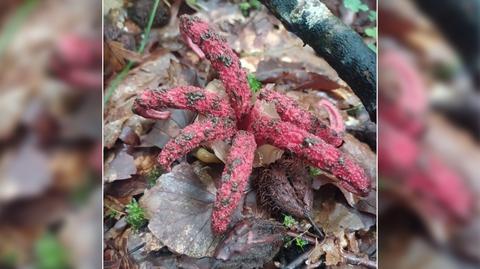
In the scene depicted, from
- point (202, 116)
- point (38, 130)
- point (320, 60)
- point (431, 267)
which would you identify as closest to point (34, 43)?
point (38, 130)

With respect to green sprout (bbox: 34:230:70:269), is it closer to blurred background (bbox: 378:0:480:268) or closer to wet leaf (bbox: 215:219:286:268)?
wet leaf (bbox: 215:219:286:268)

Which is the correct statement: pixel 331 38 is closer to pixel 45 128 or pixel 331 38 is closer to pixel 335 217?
pixel 335 217

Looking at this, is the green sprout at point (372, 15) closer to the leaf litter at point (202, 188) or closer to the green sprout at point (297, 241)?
the leaf litter at point (202, 188)

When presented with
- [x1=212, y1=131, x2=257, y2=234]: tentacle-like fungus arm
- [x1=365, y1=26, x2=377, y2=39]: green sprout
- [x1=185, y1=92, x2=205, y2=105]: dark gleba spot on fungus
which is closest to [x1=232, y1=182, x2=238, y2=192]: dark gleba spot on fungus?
[x1=212, y1=131, x2=257, y2=234]: tentacle-like fungus arm

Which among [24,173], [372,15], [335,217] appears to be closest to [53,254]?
[24,173]

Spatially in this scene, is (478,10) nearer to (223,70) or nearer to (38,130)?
(223,70)

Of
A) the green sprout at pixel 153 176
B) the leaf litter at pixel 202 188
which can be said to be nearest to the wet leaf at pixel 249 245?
the leaf litter at pixel 202 188
